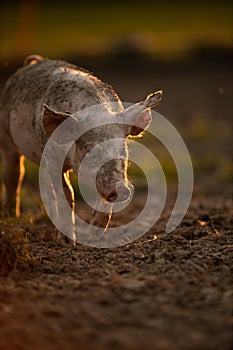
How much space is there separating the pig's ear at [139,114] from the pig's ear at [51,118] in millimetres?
454

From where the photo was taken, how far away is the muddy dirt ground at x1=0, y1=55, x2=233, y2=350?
3.15 meters

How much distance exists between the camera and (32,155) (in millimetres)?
5801

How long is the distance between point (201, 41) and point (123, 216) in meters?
14.0

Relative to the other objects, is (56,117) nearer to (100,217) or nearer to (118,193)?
(118,193)

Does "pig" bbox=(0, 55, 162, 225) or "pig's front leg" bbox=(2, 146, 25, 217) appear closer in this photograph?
"pig" bbox=(0, 55, 162, 225)

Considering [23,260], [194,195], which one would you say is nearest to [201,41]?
[194,195]

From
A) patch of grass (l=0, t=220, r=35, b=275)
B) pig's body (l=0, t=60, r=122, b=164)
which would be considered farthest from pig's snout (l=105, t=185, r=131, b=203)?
pig's body (l=0, t=60, r=122, b=164)

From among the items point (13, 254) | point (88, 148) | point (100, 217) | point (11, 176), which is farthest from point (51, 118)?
point (11, 176)

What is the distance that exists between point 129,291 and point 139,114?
5.08ft

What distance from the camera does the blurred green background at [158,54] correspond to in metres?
10.4

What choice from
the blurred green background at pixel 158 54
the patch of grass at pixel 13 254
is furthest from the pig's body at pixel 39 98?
the patch of grass at pixel 13 254

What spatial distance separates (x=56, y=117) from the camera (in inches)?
182

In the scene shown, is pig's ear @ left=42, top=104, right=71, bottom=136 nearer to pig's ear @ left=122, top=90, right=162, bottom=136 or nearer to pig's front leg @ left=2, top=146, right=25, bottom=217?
pig's ear @ left=122, top=90, right=162, bottom=136

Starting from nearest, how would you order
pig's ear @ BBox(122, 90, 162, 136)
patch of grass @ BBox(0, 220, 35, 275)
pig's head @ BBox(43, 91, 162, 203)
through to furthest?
patch of grass @ BBox(0, 220, 35, 275) → pig's head @ BBox(43, 91, 162, 203) → pig's ear @ BBox(122, 90, 162, 136)
